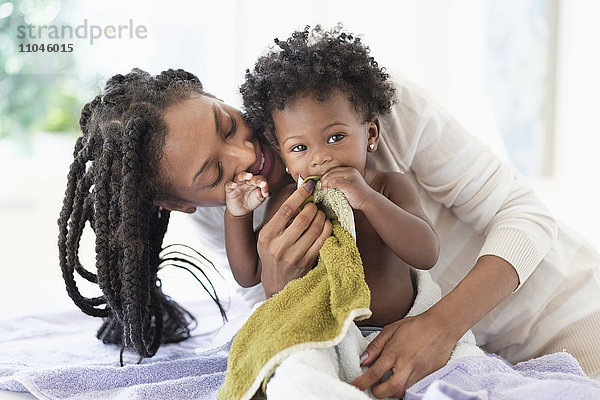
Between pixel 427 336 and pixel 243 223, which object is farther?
pixel 243 223

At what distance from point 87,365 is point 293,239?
0.46 m

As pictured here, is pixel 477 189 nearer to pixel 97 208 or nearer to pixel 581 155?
pixel 97 208

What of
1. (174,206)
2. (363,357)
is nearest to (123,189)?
(174,206)

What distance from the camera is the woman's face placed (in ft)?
3.45

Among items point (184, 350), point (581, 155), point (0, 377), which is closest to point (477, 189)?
point (184, 350)

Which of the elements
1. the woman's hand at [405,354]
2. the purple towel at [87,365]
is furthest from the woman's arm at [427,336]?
the purple towel at [87,365]

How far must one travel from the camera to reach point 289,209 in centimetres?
98

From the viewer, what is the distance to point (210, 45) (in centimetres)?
321

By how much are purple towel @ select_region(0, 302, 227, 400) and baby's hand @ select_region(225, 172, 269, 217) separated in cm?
28

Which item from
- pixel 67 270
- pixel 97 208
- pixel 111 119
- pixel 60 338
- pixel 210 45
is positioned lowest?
pixel 60 338

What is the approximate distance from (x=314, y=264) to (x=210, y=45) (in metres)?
2.49

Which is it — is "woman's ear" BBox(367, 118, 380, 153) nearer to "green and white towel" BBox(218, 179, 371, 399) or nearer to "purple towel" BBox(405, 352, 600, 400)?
"green and white towel" BBox(218, 179, 371, 399)

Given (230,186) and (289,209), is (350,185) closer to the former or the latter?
(289,209)

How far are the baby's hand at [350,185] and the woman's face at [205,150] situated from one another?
19 cm
